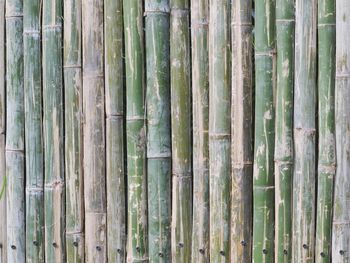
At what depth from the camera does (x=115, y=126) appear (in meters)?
3.06

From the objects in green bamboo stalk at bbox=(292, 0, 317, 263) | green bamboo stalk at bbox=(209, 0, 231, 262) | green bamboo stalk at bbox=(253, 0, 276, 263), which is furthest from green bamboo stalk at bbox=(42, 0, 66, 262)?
green bamboo stalk at bbox=(292, 0, 317, 263)

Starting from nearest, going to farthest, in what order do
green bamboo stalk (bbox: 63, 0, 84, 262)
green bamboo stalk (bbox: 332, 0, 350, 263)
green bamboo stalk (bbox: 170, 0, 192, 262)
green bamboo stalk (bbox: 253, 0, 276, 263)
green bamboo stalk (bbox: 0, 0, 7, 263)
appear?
green bamboo stalk (bbox: 332, 0, 350, 263), green bamboo stalk (bbox: 253, 0, 276, 263), green bamboo stalk (bbox: 170, 0, 192, 262), green bamboo stalk (bbox: 63, 0, 84, 262), green bamboo stalk (bbox: 0, 0, 7, 263)

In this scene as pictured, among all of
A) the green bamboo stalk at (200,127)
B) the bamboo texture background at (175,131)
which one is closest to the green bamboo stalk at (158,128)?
the bamboo texture background at (175,131)

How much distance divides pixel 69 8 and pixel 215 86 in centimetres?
65

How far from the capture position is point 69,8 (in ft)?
10.2

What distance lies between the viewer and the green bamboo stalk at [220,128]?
292cm

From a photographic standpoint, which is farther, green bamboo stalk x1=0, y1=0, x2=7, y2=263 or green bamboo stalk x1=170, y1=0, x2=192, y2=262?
green bamboo stalk x1=0, y1=0, x2=7, y2=263

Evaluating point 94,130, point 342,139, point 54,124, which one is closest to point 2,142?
point 54,124

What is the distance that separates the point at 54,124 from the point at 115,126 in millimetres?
254

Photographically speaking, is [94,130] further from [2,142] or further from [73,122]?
[2,142]

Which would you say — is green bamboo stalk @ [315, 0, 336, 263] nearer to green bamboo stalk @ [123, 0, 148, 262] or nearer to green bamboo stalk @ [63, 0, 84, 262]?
green bamboo stalk @ [123, 0, 148, 262]

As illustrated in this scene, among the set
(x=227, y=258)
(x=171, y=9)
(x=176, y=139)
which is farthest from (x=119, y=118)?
(x=227, y=258)

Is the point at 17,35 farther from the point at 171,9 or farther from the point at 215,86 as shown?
the point at 215,86

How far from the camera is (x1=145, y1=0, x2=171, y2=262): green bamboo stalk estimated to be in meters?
3.00
